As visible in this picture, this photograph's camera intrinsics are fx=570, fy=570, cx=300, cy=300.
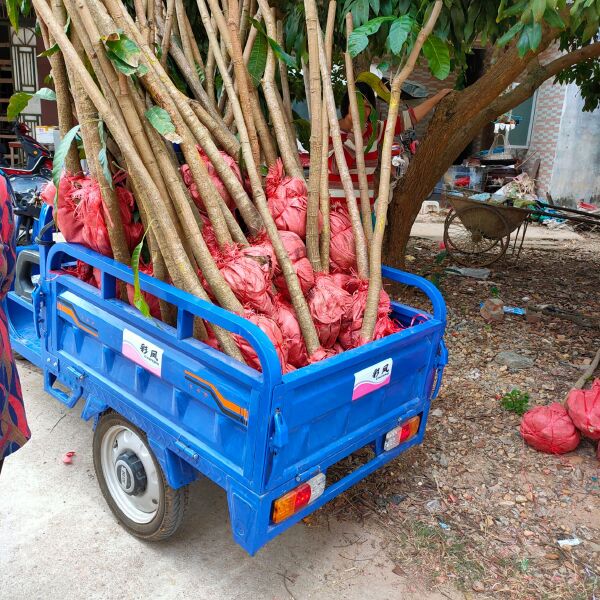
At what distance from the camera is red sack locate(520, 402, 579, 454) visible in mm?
3189

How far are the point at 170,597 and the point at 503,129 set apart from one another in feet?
40.5

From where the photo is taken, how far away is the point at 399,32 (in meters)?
2.60

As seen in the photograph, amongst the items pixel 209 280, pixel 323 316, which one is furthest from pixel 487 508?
pixel 209 280

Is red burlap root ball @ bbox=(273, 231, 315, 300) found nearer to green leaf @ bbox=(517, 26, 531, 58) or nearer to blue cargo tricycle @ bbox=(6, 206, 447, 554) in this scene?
blue cargo tricycle @ bbox=(6, 206, 447, 554)

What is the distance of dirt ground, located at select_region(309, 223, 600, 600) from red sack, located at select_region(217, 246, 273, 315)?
113cm

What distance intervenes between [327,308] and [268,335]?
0.38 meters

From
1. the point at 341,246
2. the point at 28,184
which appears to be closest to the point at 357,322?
the point at 341,246

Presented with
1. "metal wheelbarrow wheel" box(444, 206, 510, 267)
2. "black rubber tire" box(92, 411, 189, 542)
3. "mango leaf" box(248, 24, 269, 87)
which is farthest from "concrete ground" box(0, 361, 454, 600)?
"metal wheelbarrow wheel" box(444, 206, 510, 267)

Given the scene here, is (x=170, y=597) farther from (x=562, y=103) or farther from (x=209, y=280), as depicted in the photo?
(x=562, y=103)

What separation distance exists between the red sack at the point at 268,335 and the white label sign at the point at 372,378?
0.95 feet

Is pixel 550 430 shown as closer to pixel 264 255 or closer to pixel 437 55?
pixel 264 255

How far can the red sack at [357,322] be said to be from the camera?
253 centimetres

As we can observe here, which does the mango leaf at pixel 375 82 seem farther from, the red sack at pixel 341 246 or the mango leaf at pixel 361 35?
the red sack at pixel 341 246

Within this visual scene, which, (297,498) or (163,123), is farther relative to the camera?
(163,123)
